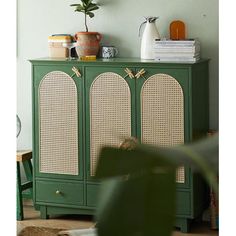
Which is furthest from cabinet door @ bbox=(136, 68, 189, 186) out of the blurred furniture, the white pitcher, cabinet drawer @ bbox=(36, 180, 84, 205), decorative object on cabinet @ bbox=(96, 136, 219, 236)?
decorative object on cabinet @ bbox=(96, 136, 219, 236)

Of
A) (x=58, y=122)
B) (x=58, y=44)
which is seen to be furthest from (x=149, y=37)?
(x=58, y=122)

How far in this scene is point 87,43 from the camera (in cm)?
509

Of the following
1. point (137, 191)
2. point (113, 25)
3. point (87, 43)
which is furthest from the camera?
point (113, 25)

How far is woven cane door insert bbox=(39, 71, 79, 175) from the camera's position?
16.6ft

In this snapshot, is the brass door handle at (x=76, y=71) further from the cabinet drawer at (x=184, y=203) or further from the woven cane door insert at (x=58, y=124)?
the cabinet drawer at (x=184, y=203)

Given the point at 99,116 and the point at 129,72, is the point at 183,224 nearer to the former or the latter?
the point at 99,116

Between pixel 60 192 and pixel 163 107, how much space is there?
104 cm

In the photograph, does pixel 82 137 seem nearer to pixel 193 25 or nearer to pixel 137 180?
pixel 193 25

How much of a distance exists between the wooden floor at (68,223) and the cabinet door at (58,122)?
0.34m

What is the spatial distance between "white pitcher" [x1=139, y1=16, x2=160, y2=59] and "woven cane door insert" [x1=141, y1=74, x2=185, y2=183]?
229mm

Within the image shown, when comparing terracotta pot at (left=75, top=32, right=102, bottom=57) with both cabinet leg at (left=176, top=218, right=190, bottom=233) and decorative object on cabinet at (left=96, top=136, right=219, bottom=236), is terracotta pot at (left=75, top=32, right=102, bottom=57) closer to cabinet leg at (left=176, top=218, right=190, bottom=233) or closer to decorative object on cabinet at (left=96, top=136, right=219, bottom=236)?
cabinet leg at (left=176, top=218, right=190, bottom=233)

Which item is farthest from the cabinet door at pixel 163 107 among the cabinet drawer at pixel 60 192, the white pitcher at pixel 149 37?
the cabinet drawer at pixel 60 192
